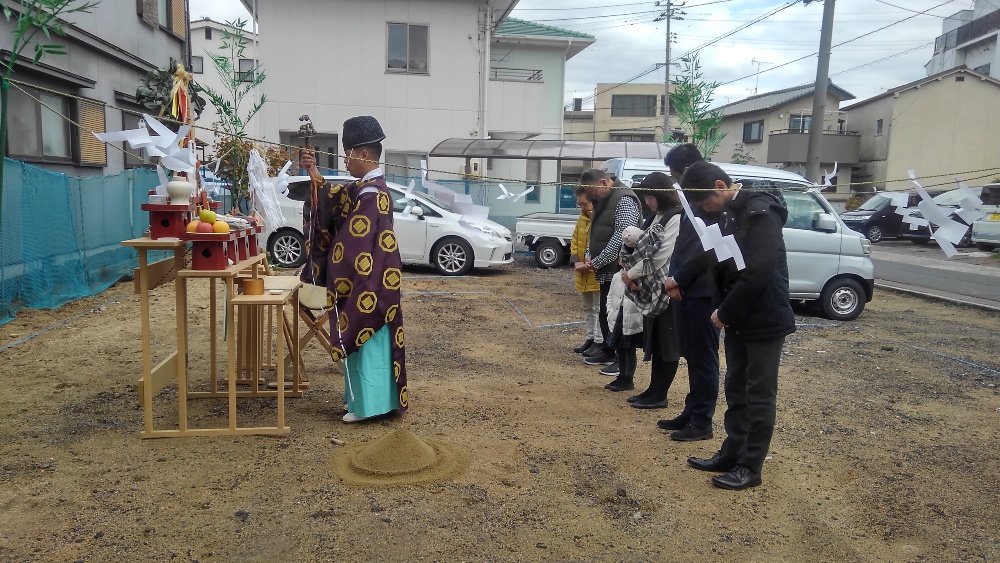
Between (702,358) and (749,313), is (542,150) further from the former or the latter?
(749,313)

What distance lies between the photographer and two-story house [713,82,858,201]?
31875 millimetres

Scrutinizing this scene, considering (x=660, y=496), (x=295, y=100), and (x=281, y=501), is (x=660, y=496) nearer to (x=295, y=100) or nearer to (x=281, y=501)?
(x=281, y=501)

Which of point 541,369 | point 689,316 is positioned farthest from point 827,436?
point 541,369

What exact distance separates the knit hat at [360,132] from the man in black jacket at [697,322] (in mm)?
1896

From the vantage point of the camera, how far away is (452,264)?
12.1 meters

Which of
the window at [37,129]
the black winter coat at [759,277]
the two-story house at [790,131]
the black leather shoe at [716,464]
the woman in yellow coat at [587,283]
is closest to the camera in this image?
the black winter coat at [759,277]

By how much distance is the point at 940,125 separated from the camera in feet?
96.2

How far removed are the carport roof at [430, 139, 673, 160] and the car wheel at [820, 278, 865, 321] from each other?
8769mm

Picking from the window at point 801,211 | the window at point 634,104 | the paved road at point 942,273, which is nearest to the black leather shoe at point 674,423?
the window at point 801,211

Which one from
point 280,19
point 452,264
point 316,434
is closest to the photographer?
point 316,434

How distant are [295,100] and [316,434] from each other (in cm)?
1542

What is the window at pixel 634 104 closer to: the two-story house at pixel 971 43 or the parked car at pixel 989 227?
the two-story house at pixel 971 43

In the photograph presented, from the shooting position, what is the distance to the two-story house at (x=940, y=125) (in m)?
28.2

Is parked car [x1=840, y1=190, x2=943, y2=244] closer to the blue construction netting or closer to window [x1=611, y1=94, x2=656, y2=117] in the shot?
the blue construction netting
